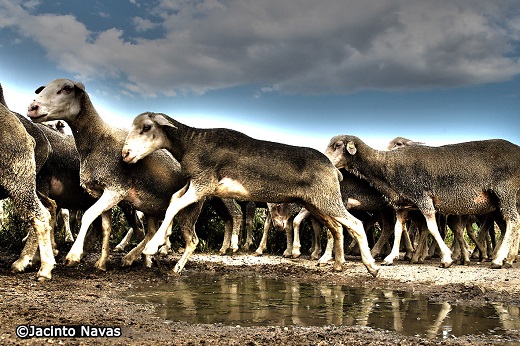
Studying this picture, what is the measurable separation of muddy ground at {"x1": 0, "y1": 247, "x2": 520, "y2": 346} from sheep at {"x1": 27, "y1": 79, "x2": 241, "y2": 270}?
949 millimetres

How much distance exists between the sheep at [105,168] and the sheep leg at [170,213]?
75 cm

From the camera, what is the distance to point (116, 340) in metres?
5.17

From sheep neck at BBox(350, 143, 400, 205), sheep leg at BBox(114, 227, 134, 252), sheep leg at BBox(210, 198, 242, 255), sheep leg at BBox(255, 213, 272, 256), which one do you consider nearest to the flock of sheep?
sheep neck at BBox(350, 143, 400, 205)

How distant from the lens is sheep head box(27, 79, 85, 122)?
938 centimetres

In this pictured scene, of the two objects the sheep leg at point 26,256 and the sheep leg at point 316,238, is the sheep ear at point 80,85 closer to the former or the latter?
the sheep leg at point 26,256

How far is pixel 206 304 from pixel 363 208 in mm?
6767

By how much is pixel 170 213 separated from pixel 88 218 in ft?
4.15

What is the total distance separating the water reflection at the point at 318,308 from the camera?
6.26m

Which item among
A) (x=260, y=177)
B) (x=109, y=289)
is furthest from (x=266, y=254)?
(x=109, y=289)

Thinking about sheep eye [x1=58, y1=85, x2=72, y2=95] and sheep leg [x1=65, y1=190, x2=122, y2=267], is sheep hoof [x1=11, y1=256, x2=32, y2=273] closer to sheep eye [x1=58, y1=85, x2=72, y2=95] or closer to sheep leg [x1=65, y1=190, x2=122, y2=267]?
sheep leg [x1=65, y1=190, x2=122, y2=267]

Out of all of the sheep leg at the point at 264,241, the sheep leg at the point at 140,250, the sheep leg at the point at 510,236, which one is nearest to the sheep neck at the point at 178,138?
the sheep leg at the point at 140,250

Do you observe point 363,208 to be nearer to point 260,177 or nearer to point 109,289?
point 260,177

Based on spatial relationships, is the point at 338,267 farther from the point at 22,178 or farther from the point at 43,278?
the point at 22,178

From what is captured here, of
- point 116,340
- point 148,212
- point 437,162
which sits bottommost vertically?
point 116,340
